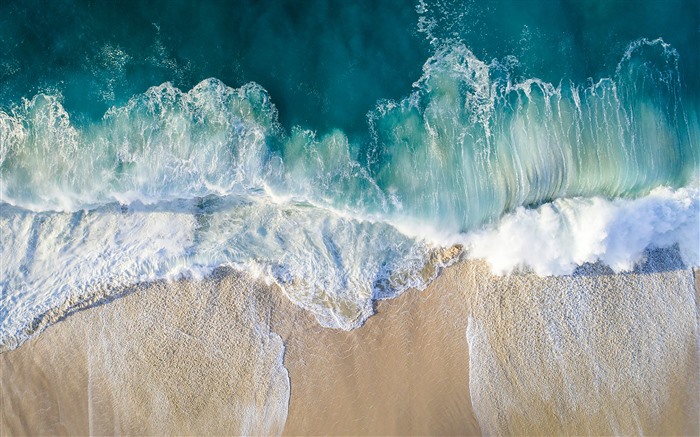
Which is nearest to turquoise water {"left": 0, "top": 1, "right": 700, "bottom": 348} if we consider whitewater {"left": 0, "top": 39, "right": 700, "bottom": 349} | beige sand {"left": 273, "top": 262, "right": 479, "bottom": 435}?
whitewater {"left": 0, "top": 39, "right": 700, "bottom": 349}

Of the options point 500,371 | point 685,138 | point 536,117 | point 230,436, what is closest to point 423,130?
point 536,117

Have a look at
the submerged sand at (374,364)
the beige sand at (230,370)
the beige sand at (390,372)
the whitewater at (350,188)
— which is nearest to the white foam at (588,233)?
the whitewater at (350,188)

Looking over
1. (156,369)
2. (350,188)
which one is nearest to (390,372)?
(350,188)

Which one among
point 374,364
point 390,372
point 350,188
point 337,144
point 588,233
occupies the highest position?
point 337,144

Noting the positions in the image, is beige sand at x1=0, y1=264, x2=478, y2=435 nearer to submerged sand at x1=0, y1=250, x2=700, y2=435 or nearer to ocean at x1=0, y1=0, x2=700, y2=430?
submerged sand at x1=0, y1=250, x2=700, y2=435

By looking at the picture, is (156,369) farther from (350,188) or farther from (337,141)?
(337,141)

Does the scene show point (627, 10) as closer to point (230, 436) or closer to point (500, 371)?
point (500, 371)

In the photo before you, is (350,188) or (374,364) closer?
(374,364)
